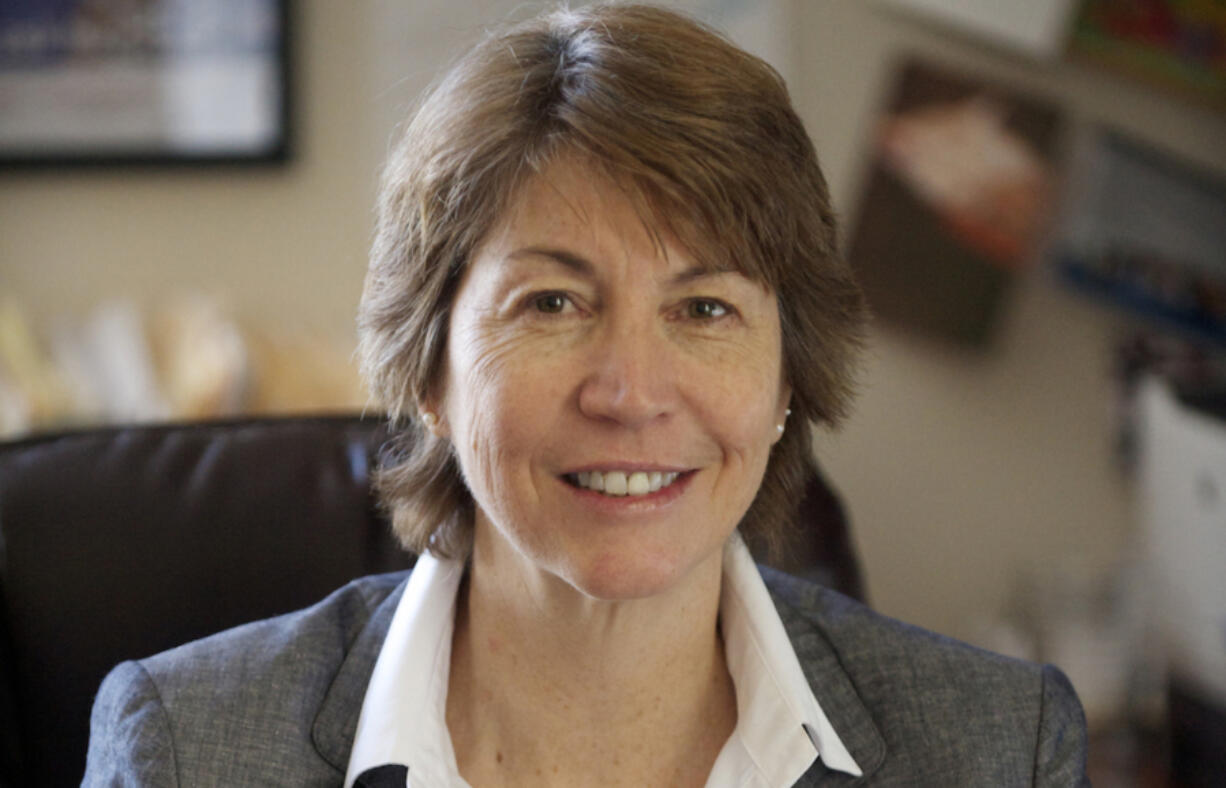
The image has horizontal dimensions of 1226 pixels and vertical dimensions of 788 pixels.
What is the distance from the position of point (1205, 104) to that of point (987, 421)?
0.76 m

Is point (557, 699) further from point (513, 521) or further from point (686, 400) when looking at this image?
point (686, 400)

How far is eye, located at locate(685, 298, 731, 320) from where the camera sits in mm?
1154

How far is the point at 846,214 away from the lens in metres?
2.63

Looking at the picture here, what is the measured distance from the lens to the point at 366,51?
2.50 meters

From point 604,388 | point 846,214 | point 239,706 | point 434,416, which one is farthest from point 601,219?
point 846,214

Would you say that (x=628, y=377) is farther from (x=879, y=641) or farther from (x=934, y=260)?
(x=934, y=260)

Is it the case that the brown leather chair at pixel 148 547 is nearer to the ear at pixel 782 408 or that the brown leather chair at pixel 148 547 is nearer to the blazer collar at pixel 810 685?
the blazer collar at pixel 810 685

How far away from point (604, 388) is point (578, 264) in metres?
0.11

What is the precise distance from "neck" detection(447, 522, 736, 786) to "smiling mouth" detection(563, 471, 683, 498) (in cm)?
11

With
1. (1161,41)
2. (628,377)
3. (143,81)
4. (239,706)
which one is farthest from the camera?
(1161,41)

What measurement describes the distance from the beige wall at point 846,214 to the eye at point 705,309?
3.96 feet

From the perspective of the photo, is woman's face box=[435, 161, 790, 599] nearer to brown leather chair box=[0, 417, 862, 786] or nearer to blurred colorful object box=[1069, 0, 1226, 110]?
brown leather chair box=[0, 417, 862, 786]

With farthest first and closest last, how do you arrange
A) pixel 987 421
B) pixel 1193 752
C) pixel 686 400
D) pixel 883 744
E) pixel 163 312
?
pixel 987 421
pixel 163 312
pixel 1193 752
pixel 883 744
pixel 686 400

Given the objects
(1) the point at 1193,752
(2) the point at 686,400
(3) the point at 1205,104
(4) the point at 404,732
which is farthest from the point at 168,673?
(3) the point at 1205,104
